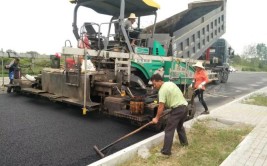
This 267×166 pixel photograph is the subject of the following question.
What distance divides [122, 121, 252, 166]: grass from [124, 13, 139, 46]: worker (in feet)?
8.89

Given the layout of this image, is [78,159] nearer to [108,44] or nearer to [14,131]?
[14,131]

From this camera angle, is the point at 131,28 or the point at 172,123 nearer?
the point at 172,123

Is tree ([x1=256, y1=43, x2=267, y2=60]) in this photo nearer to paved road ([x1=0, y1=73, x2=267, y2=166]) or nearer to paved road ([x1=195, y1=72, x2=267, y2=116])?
paved road ([x1=195, y1=72, x2=267, y2=116])

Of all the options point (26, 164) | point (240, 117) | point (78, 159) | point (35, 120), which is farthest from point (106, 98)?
point (240, 117)

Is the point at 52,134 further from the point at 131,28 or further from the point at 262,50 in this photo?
the point at 262,50

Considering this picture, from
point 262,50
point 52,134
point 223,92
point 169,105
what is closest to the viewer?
point 169,105

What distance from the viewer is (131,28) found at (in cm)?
Result: 698

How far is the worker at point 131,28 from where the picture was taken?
6.85 meters

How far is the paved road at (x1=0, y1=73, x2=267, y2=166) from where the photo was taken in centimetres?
385

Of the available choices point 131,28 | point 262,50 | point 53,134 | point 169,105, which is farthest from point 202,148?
point 262,50

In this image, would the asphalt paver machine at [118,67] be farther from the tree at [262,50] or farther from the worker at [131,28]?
the tree at [262,50]

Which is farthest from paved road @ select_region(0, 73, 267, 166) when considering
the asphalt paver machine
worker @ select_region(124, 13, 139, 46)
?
worker @ select_region(124, 13, 139, 46)

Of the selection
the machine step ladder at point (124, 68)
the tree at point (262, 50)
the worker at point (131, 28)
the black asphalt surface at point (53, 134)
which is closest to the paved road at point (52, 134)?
the black asphalt surface at point (53, 134)

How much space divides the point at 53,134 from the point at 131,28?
3.31m
